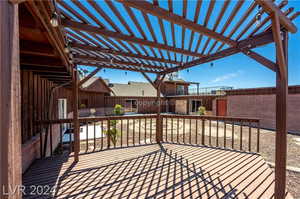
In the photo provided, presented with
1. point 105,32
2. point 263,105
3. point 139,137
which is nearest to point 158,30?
point 105,32

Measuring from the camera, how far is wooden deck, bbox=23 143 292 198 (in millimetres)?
1890

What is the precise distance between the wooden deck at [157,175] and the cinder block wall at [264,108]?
6.83m

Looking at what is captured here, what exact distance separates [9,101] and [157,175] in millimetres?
2299

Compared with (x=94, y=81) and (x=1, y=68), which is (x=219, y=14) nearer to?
(x=1, y=68)

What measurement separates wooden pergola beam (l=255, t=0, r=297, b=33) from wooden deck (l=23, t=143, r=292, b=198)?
238 centimetres

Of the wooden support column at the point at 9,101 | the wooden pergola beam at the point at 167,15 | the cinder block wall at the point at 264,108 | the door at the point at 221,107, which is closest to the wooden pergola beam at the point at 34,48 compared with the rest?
the wooden support column at the point at 9,101

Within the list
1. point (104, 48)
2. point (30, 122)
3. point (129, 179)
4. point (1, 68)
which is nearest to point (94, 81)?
point (30, 122)

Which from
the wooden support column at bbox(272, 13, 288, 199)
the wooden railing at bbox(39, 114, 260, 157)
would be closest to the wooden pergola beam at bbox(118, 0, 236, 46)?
the wooden support column at bbox(272, 13, 288, 199)

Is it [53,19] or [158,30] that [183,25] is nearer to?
[158,30]

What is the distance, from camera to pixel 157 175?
7.57 feet

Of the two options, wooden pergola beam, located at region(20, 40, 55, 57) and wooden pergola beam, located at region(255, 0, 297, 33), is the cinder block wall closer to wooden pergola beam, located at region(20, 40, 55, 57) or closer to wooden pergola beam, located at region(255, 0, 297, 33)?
wooden pergola beam, located at region(255, 0, 297, 33)

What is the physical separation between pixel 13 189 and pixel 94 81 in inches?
491

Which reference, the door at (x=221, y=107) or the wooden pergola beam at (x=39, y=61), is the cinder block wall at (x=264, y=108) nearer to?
the door at (x=221, y=107)

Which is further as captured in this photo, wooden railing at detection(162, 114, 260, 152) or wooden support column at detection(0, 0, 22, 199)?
wooden railing at detection(162, 114, 260, 152)
